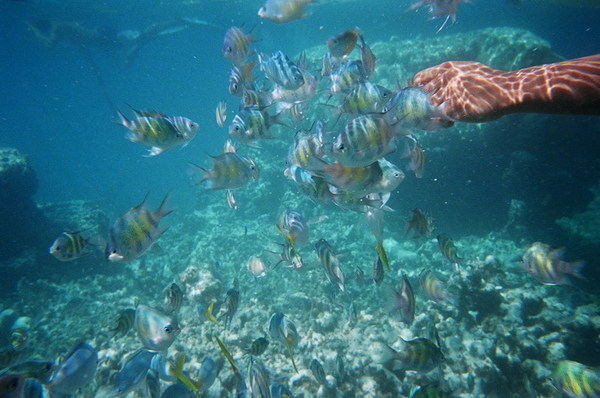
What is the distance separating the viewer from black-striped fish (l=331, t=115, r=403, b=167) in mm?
2625

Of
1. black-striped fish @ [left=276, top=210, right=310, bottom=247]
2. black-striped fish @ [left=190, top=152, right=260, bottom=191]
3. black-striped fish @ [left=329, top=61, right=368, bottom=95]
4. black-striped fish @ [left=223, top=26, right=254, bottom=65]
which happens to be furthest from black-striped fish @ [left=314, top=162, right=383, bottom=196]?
black-striped fish @ [left=223, top=26, right=254, bottom=65]

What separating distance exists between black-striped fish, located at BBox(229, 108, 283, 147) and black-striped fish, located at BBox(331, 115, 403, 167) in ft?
6.51

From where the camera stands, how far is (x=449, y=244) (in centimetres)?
498

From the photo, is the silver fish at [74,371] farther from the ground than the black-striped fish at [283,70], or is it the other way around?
the black-striped fish at [283,70]

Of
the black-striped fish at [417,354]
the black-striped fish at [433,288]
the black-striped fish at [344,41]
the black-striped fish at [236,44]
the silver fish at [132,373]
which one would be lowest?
the black-striped fish at [433,288]

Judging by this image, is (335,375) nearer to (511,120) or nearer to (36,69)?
(511,120)

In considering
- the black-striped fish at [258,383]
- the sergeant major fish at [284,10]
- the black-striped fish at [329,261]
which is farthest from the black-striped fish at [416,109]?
the black-striped fish at [258,383]

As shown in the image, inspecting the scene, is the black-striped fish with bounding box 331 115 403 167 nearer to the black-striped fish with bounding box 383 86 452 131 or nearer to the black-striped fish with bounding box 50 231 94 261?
the black-striped fish with bounding box 383 86 452 131

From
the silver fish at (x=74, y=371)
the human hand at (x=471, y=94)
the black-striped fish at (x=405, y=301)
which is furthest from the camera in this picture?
Answer: the silver fish at (x=74, y=371)

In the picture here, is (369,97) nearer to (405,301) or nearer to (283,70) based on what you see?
(283,70)

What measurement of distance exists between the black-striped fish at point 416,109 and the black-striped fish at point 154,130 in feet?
9.44

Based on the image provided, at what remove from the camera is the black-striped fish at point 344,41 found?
484cm

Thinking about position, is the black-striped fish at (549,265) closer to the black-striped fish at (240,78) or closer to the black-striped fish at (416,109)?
the black-striped fish at (416,109)

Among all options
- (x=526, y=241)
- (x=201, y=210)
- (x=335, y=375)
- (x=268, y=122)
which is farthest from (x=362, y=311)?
(x=201, y=210)
